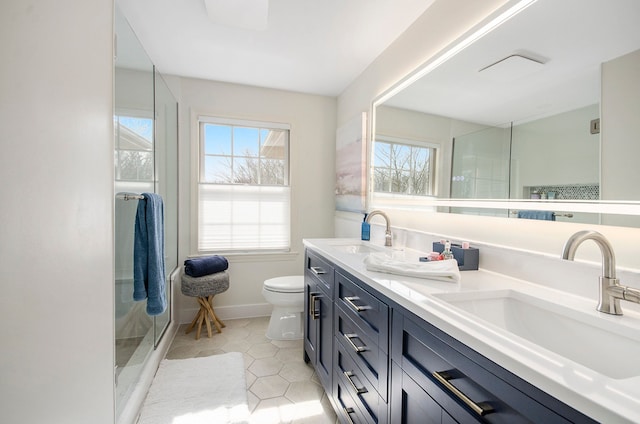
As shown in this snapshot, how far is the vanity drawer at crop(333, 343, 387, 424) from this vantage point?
107cm

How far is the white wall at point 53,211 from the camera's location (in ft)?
1.93

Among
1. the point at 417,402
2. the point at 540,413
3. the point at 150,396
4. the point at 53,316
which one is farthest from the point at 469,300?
the point at 150,396

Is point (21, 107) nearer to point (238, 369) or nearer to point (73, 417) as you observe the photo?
point (73, 417)

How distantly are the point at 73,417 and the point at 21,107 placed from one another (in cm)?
84

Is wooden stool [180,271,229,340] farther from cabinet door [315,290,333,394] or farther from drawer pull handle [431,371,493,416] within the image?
drawer pull handle [431,371,493,416]

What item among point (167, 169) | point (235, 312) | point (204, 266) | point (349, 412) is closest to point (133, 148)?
point (167, 169)

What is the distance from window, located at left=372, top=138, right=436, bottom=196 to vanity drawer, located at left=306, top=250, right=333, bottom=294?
752mm

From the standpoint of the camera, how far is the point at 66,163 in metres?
0.80

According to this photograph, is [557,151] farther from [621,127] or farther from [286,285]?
[286,285]

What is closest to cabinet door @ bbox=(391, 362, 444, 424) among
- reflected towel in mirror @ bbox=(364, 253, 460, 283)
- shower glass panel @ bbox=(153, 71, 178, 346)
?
reflected towel in mirror @ bbox=(364, 253, 460, 283)

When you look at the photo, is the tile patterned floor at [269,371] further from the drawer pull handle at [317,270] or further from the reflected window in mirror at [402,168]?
the reflected window in mirror at [402,168]

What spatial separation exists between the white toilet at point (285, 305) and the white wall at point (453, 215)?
79 centimetres

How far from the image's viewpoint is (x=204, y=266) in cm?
249

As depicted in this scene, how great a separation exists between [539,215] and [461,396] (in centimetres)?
78
